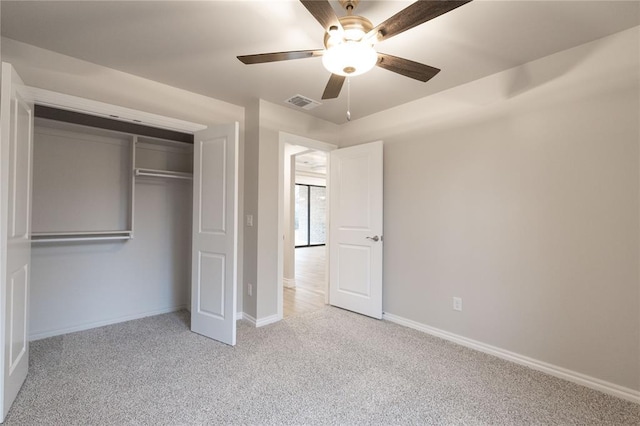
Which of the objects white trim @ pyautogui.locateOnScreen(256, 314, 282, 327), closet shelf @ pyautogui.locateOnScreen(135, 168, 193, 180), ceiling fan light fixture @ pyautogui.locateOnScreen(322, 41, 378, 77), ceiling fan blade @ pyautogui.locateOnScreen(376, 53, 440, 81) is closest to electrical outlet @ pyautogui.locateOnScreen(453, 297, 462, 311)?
white trim @ pyautogui.locateOnScreen(256, 314, 282, 327)

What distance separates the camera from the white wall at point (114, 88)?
2.27 meters

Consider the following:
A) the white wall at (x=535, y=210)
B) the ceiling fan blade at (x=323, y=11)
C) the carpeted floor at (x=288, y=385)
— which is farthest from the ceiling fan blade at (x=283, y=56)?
the carpeted floor at (x=288, y=385)

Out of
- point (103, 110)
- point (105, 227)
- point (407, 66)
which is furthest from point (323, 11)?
point (105, 227)

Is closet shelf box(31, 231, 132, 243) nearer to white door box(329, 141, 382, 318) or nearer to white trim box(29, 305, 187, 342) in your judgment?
white trim box(29, 305, 187, 342)

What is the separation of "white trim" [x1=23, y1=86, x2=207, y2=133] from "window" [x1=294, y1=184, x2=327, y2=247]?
657 cm

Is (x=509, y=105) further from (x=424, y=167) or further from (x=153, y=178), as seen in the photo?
(x=153, y=178)

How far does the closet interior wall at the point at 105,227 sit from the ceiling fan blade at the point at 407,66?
268cm

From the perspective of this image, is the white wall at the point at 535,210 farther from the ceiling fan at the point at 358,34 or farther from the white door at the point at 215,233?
the white door at the point at 215,233

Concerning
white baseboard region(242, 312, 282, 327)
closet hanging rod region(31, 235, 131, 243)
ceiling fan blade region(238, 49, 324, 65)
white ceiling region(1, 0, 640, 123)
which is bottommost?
white baseboard region(242, 312, 282, 327)

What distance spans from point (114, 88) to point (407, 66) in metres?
2.50

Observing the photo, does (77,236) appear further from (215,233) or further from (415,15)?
(415,15)

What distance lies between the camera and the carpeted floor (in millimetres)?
1763

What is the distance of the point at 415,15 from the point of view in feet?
4.41

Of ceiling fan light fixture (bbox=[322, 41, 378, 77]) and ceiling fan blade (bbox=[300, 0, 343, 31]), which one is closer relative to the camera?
ceiling fan blade (bbox=[300, 0, 343, 31])
